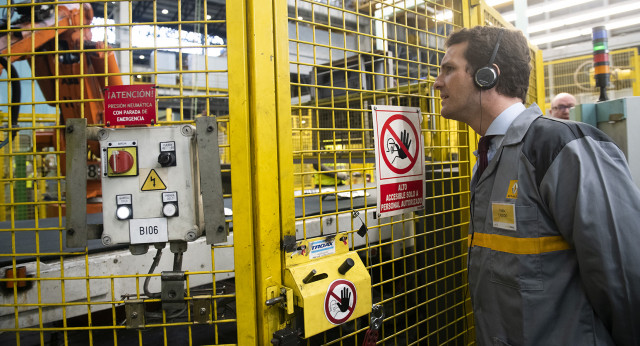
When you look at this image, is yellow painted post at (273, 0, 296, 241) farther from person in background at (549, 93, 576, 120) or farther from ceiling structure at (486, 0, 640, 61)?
ceiling structure at (486, 0, 640, 61)

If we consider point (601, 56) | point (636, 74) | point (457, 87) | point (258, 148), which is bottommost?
point (258, 148)

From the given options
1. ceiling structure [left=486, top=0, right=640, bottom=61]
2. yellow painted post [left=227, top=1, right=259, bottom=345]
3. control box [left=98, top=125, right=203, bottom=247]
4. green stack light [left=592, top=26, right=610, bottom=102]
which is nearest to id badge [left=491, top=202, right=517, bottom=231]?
yellow painted post [left=227, top=1, right=259, bottom=345]

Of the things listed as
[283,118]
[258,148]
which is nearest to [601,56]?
[283,118]

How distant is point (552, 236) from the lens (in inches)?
44.6

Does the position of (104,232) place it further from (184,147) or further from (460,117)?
(460,117)

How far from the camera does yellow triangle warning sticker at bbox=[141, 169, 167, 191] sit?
116cm

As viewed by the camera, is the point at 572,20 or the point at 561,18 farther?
the point at 572,20

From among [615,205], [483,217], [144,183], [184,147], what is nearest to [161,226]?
[144,183]

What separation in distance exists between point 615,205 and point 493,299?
18.4 inches

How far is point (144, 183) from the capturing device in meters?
1.16

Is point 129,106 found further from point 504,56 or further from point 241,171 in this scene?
point 504,56

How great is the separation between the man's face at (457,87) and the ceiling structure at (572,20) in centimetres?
789

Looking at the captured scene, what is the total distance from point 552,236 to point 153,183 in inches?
48.7

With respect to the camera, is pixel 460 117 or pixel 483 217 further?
pixel 460 117
